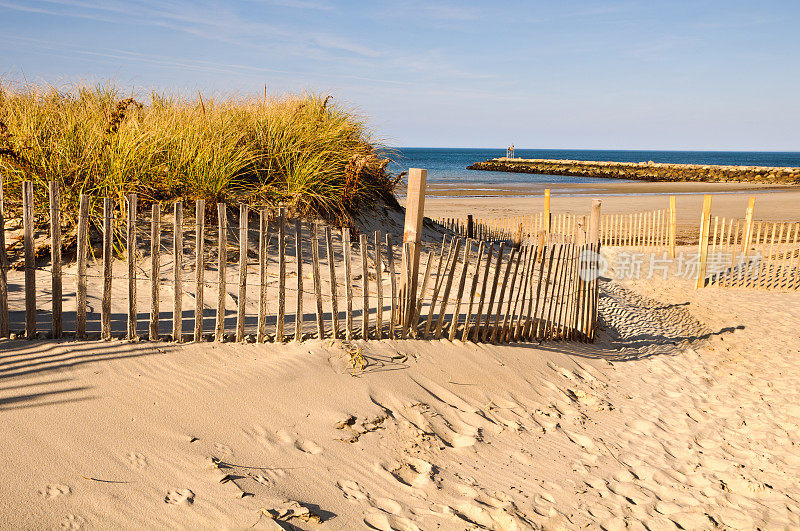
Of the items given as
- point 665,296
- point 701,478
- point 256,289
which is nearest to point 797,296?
point 665,296

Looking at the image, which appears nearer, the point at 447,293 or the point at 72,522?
the point at 72,522

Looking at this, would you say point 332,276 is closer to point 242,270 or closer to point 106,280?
point 242,270

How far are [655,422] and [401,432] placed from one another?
234cm

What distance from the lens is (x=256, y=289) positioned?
5.84 m

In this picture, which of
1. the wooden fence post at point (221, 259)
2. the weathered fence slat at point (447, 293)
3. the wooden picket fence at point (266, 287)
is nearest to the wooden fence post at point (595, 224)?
the wooden picket fence at point (266, 287)

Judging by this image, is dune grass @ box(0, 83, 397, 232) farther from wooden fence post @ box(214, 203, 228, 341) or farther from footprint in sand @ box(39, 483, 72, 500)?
footprint in sand @ box(39, 483, 72, 500)

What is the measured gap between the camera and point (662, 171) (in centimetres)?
5531

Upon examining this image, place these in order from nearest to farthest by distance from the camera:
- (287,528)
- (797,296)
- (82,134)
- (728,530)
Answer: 1. (287,528)
2. (728,530)
3. (82,134)
4. (797,296)

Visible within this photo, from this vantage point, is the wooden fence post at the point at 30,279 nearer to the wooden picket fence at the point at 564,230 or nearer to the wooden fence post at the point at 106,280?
the wooden fence post at the point at 106,280

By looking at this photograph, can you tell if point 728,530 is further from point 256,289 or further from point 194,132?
point 194,132

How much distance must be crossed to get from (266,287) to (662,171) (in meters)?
58.3

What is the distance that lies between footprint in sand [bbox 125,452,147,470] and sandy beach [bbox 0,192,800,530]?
0.02m

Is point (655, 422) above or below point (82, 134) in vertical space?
below

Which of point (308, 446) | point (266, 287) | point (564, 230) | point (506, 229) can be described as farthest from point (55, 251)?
point (564, 230)
